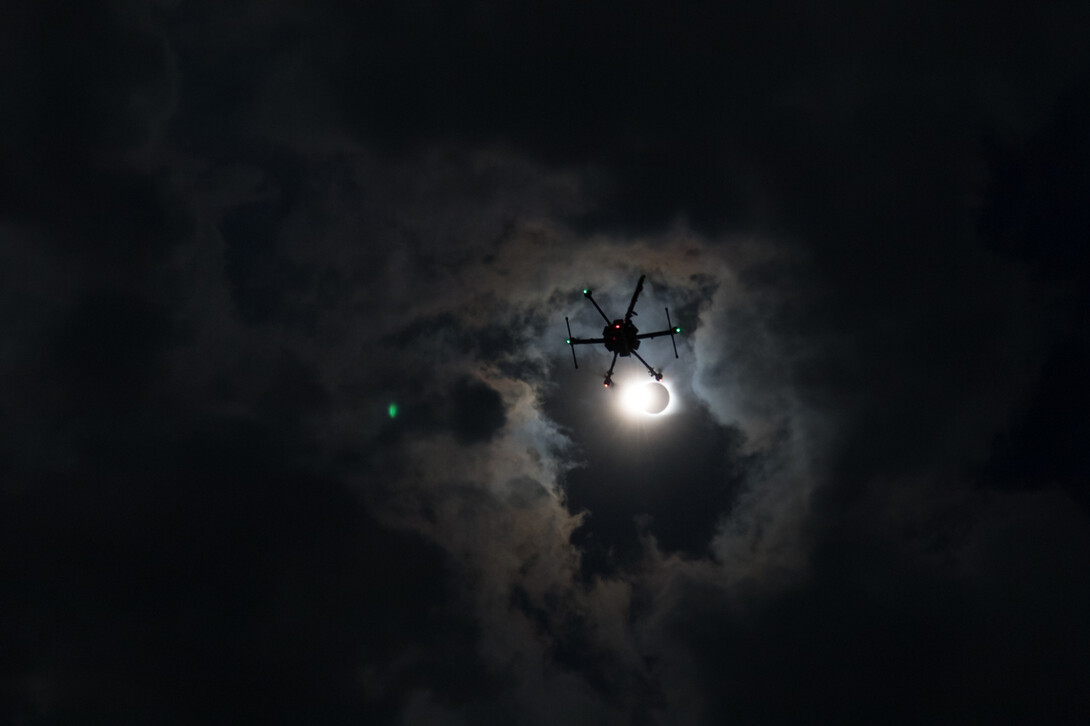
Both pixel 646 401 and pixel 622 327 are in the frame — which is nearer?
pixel 622 327

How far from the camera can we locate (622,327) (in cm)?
7494

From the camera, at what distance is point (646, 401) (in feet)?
269

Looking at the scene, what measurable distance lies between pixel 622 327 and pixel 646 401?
1223 cm
